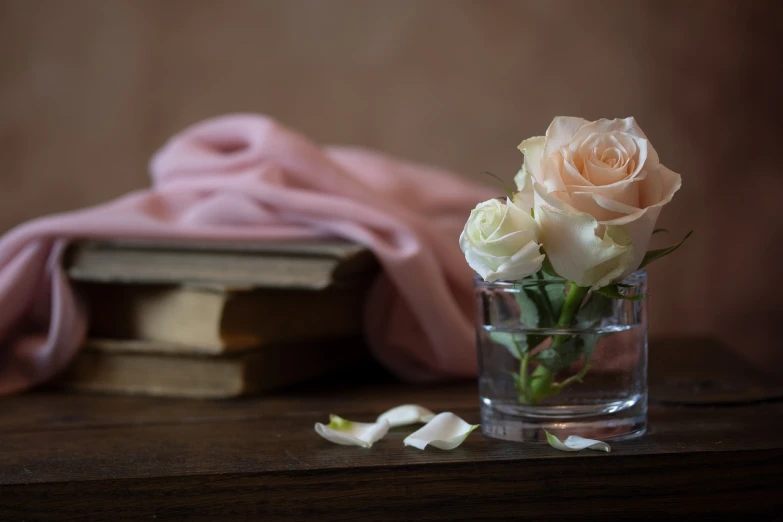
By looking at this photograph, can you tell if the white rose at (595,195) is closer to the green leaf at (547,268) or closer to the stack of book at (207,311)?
the green leaf at (547,268)

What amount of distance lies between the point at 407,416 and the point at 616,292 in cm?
20

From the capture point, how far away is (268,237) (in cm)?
83

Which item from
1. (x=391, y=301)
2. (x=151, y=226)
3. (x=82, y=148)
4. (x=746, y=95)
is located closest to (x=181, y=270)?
(x=151, y=226)

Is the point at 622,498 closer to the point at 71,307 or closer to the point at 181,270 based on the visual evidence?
the point at 181,270

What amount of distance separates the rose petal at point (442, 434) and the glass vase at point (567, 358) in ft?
0.09

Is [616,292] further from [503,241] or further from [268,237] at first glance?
[268,237]

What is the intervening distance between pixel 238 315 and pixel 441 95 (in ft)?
2.36

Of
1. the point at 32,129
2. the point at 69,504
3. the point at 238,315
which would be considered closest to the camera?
the point at 69,504

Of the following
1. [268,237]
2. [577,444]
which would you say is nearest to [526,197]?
[577,444]

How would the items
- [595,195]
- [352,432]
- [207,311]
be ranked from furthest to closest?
[207,311], [352,432], [595,195]

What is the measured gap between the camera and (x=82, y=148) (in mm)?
1307

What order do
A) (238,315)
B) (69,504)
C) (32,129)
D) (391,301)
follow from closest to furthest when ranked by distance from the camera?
(69,504)
(238,315)
(391,301)
(32,129)

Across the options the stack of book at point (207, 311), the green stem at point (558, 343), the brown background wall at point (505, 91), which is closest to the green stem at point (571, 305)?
the green stem at point (558, 343)

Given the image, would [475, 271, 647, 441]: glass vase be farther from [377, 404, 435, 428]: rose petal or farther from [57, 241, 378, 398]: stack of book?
→ [57, 241, 378, 398]: stack of book
